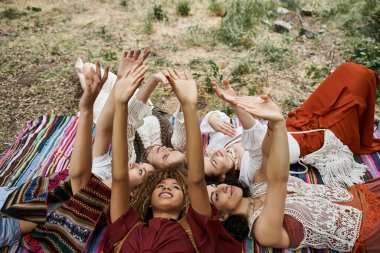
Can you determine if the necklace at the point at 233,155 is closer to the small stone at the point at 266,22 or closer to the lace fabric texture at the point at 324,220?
the lace fabric texture at the point at 324,220

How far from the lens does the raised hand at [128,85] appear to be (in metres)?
2.18

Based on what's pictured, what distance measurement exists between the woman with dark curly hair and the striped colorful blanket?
2.22 feet

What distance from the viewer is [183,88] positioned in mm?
2211

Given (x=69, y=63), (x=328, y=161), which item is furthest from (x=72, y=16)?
(x=328, y=161)

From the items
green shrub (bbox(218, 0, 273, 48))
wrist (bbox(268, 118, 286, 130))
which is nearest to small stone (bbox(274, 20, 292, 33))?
green shrub (bbox(218, 0, 273, 48))

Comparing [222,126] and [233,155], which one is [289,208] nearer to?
[233,155]

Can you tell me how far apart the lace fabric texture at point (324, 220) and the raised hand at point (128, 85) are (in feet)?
4.24

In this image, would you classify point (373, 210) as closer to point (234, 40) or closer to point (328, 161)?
point (328, 161)

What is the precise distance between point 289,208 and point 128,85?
1.47 meters

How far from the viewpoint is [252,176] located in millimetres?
3105

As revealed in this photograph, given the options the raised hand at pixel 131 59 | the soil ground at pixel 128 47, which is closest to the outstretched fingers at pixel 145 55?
the raised hand at pixel 131 59

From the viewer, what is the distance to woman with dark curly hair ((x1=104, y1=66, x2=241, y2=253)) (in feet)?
7.14

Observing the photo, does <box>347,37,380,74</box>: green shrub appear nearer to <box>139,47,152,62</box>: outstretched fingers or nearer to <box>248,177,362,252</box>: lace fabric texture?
<box>248,177,362,252</box>: lace fabric texture

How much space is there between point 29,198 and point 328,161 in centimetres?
253
